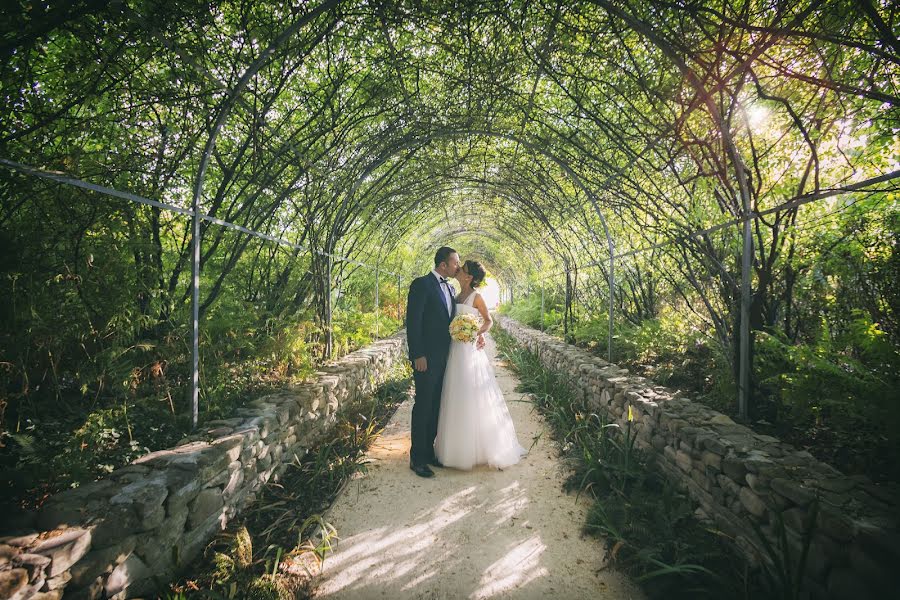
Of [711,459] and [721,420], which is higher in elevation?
Answer: [721,420]

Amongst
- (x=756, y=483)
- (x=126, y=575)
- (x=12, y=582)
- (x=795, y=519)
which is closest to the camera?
(x=12, y=582)

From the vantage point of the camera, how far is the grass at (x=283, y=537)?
207 cm

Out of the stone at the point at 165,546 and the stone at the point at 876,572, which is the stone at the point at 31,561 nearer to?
the stone at the point at 165,546

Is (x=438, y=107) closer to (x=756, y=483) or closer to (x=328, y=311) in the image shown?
(x=328, y=311)

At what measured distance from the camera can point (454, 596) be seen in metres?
2.23

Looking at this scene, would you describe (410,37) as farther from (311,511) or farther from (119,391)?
(311,511)

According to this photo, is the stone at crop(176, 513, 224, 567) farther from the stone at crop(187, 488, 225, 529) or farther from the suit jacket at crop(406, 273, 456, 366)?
the suit jacket at crop(406, 273, 456, 366)

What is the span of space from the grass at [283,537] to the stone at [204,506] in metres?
0.18

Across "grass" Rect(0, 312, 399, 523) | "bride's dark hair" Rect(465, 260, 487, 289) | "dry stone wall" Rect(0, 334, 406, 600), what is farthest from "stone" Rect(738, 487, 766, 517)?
"grass" Rect(0, 312, 399, 523)

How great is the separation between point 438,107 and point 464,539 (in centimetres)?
488

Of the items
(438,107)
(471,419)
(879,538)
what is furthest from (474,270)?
(879,538)

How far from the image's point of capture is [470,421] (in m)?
3.83

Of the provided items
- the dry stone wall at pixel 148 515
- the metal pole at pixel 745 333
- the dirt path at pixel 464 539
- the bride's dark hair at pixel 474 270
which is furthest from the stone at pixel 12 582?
the metal pole at pixel 745 333

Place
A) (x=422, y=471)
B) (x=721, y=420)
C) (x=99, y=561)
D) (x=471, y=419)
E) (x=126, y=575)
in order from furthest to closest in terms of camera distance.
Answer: (x=471, y=419) → (x=422, y=471) → (x=721, y=420) → (x=126, y=575) → (x=99, y=561)
